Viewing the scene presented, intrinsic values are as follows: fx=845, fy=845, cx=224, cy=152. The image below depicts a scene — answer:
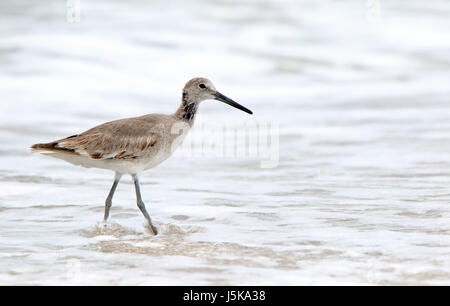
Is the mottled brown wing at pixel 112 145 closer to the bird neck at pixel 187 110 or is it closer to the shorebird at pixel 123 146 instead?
the shorebird at pixel 123 146

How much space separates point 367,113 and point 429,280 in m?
7.03

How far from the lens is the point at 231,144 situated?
35.6ft

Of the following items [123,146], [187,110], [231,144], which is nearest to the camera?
[123,146]

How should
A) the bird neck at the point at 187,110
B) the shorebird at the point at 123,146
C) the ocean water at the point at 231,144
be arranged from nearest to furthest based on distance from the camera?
the ocean water at the point at 231,144, the shorebird at the point at 123,146, the bird neck at the point at 187,110

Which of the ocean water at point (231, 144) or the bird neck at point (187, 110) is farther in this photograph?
the bird neck at point (187, 110)

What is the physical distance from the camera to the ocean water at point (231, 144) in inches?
234

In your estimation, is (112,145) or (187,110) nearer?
(112,145)

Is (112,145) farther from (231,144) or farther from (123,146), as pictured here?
(231,144)

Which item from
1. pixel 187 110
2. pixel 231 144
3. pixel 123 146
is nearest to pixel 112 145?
pixel 123 146

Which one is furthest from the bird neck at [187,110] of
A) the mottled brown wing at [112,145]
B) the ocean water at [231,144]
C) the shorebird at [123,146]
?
the ocean water at [231,144]

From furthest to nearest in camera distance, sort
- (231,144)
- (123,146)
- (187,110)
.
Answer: (231,144) < (187,110) < (123,146)

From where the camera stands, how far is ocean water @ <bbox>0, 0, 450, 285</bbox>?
19.5 ft

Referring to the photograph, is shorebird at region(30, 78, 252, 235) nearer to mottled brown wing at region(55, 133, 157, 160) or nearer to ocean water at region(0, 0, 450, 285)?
mottled brown wing at region(55, 133, 157, 160)

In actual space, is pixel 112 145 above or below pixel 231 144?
below
